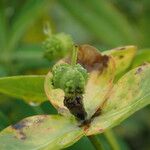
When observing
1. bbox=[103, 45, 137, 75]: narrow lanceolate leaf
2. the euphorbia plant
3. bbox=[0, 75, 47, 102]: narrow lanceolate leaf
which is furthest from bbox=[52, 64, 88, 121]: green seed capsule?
bbox=[103, 45, 137, 75]: narrow lanceolate leaf

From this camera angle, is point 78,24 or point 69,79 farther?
point 78,24

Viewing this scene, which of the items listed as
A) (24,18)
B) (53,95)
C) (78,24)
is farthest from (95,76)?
(78,24)

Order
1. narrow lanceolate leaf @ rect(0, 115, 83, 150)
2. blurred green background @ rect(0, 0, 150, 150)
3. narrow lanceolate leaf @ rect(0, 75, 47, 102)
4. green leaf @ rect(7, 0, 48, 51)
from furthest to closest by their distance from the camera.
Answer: green leaf @ rect(7, 0, 48, 51), blurred green background @ rect(0, 0, 150, 150), narrow lanceolate leaf @ rect(0, 75, 47, 102), narrow lanceolate leaf @ rect(0, 115, 83, 150)

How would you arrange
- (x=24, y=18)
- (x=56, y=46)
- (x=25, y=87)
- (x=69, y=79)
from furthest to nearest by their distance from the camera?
(x=24, y=18)
(x=56, y=46)
(x=25, y=87)
(x=69, y=79)

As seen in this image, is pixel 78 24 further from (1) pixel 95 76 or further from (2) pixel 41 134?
(2) pixel 41 134

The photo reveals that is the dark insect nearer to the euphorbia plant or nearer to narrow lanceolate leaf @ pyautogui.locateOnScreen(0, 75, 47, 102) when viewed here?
the euphorbia plant
